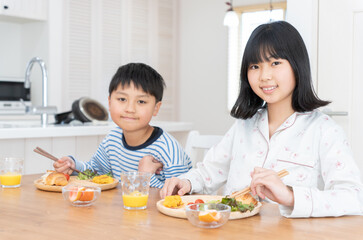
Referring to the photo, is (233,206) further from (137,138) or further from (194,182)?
(137,138)

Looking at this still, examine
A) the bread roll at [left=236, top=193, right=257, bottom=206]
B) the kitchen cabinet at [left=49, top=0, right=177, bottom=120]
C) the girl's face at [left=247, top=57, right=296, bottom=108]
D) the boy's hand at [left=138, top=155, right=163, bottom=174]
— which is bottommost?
the bread roll at [left=236, top=193, right=257, bottom=206]

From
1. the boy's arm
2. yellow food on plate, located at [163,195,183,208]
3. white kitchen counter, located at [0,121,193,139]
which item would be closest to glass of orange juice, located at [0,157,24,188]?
the boy's arm

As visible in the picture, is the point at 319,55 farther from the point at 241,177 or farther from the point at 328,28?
the point at 241,177

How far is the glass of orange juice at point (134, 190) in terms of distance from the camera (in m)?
1.14

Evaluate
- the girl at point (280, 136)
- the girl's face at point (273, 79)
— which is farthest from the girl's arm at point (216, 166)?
the girl's face at point (273, 79)

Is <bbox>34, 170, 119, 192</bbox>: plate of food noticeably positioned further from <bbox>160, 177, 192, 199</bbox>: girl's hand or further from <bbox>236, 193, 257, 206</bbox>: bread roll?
<bbox>236, 193, 257, 206</bbox>: bread roll

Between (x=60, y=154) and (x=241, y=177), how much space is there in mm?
1268

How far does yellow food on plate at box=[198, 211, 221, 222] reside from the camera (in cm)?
94

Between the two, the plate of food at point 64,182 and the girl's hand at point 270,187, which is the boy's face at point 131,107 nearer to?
the plate of food at point 64,182

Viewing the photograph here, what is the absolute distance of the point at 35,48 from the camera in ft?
15.8

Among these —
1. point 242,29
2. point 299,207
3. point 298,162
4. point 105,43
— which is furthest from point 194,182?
point 242,29

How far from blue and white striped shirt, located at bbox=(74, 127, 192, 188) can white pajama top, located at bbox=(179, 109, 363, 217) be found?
0.14 m

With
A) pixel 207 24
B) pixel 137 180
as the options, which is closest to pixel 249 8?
pixel 207 24

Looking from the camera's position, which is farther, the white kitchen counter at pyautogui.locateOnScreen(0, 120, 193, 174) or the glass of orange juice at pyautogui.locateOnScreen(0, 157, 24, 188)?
the white kitchen counter at pyautogui.locateOnScreen(0, 120, 193, 174)
